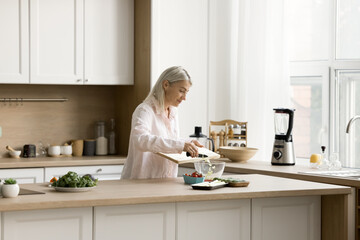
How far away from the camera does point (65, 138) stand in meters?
5.53

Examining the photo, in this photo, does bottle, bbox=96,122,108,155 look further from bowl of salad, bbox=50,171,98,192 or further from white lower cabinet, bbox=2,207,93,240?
white lower cabinet, bbox=2,207,93,240

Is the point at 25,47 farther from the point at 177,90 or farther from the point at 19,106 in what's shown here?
the point at 177,90

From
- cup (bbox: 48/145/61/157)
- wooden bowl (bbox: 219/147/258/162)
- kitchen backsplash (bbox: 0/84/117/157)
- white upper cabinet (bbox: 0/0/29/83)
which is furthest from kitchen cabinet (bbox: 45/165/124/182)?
wooden bowl (bbox: 219/147/258/162)

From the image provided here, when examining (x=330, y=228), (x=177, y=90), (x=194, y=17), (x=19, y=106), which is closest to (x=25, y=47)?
(x=19, y=106)

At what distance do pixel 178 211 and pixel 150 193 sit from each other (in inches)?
6.9

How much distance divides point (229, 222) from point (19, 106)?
283cm

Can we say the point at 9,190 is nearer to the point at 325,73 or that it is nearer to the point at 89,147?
the point at 89,147

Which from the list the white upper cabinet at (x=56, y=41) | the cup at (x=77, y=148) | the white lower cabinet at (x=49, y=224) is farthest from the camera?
the cup at (x=77, y=148)

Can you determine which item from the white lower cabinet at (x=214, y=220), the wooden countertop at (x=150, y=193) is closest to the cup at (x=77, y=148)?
the wooden countertop at (x=150, y=193)

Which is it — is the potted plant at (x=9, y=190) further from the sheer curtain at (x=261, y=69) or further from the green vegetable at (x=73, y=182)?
the sheer curtain at (x=261, y=69)

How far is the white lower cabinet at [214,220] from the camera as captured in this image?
3014 mm

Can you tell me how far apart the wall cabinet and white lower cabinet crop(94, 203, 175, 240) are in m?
2.39

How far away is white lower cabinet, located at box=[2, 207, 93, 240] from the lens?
2.60 m

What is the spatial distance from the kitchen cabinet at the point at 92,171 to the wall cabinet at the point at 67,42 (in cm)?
73
